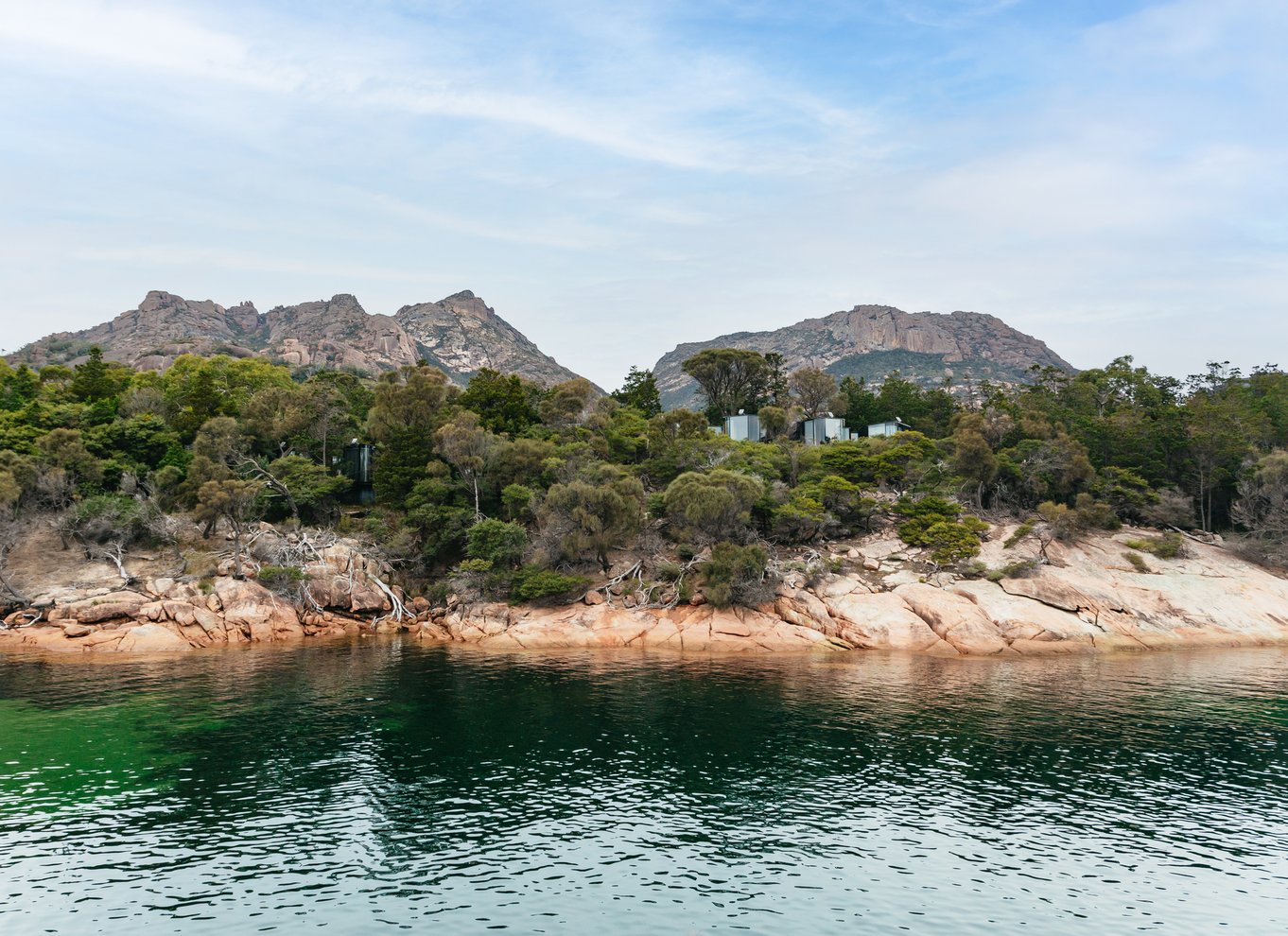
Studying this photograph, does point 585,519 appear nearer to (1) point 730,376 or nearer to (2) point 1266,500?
(1) point 730,376

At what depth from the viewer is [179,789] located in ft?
95.6

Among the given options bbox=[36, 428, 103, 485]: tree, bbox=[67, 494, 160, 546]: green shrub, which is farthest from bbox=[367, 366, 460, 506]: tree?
bbox=[36, 428, 103, 485]: tree

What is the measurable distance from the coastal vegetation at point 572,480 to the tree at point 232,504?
0.68 feet

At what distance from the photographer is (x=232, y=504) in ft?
220

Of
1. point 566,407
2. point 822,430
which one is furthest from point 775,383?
point 566,407

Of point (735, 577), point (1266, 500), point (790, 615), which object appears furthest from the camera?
point (1266, 500)

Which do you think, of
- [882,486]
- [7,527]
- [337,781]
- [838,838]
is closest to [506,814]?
[337,781]

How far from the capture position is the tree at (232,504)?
65.9 metres

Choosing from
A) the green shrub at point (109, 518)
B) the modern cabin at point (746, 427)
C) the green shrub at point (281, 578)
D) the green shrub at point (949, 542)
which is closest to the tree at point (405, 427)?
the green shrub at point (281, 578)

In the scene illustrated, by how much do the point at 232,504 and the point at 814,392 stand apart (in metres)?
68.0

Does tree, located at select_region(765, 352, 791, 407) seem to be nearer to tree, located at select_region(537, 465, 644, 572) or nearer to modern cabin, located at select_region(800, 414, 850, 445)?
modern cabin, located at select_region(800, 414, 850, 445)

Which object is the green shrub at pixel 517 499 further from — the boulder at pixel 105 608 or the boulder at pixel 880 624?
the boulder at pixel 105 608

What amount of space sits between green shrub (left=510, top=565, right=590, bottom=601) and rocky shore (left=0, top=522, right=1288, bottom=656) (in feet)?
4.12

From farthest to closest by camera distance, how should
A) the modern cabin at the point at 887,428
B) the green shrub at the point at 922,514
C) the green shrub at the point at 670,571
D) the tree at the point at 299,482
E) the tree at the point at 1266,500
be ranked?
the modern cabin at the point at 887,428, the tree at the point at 1266,500, the tree at the point at 299,482, the green shrub at the point at 922,514, the green shrub at the point at 670,571
